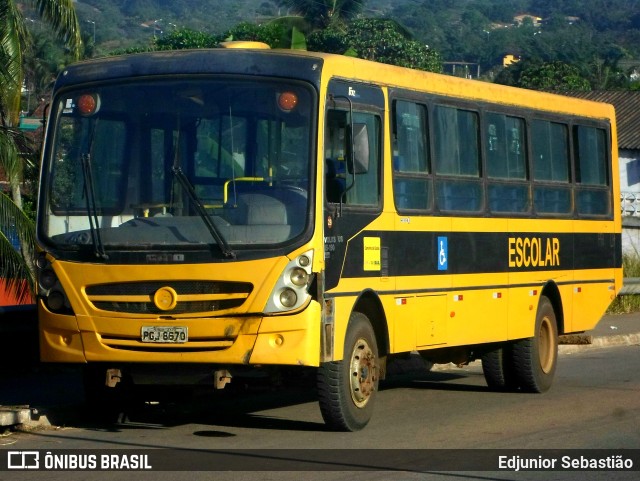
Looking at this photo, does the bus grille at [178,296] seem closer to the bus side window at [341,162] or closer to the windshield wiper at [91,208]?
the windshield wiper at [91,208]

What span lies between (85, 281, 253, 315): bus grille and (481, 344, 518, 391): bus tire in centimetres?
470

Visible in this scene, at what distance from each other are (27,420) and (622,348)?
11.0 meters

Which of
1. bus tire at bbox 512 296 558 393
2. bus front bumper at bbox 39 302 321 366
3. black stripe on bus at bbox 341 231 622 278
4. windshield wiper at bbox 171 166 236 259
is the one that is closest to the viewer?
bus front bumper at bbox 39 302 321 366

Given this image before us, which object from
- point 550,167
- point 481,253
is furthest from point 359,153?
point 550,167

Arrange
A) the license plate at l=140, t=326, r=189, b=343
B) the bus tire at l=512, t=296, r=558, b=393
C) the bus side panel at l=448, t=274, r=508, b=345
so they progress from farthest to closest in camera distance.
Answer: the bus tire at l=512, t=296, r=558, b=393 < the bus side panel at l=448, t=274, r=508, b=345 < the license plate at l=140, t=326, r=189, b=343

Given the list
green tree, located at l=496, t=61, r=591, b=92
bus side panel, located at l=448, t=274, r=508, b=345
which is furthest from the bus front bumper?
green tree, located at l=496, t=61, r=591, b=92

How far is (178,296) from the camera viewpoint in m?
9.88

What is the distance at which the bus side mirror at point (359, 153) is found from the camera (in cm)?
1010

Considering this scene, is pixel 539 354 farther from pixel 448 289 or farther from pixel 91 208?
pixel 91 208

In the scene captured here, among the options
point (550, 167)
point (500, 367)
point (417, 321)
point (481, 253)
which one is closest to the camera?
point (417, 321)

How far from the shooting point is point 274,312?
380 inches

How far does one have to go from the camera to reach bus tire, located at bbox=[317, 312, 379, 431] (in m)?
10.1

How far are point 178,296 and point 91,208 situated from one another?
1.05 meters

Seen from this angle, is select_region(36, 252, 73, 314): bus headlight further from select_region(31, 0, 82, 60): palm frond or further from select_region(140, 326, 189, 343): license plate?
select_region(31, 0, 82, 60): palm frond
